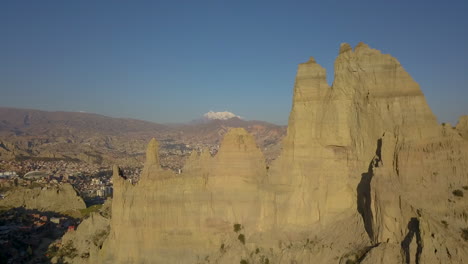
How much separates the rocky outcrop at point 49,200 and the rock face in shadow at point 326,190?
50.0 meters

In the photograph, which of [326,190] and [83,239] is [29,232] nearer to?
[83,239]

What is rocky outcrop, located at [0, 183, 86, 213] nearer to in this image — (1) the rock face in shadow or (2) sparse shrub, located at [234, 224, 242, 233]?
(1) the rock face in shadow

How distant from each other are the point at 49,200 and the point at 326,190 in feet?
224

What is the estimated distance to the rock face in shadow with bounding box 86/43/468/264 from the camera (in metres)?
22.7

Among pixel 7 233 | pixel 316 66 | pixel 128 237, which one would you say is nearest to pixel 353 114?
pixel 316 66

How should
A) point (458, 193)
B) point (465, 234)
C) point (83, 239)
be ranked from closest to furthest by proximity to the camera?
point (465, 234) < point (458, 193) < point (83, 239)

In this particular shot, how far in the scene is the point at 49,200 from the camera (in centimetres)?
7906

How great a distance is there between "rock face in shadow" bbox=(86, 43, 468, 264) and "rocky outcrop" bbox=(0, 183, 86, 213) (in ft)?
164

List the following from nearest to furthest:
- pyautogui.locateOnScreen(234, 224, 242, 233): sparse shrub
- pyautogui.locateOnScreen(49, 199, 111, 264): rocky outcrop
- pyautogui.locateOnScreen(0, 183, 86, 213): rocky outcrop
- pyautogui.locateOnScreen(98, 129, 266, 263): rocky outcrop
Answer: pyautogui.locateOnScreen(234, 224, 242, 233): sparse shrub
pyautogui.locateOnScreen(98, 129, 266, 263): rocky outcrop
pyautogui.locateOnScreen(49, 199, 111, 264): rocky outcrop
pyautogui.locateOnScreen(0, 183, 86, 213): rocky outcrop

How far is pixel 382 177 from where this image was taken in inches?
923

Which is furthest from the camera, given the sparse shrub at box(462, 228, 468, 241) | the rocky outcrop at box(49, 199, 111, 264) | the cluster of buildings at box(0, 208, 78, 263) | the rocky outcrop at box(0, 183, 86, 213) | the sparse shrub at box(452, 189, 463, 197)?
the rocky outcrop at box(0, 183, 86, 213)

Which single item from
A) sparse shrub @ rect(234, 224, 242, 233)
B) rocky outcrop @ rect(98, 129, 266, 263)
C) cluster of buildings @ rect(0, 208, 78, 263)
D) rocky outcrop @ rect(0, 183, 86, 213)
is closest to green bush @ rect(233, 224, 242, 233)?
sparse shrub @ rect(234, 224, 242, 233)

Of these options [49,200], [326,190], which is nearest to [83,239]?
[326,190]

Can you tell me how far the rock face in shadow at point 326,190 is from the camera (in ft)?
74.3
